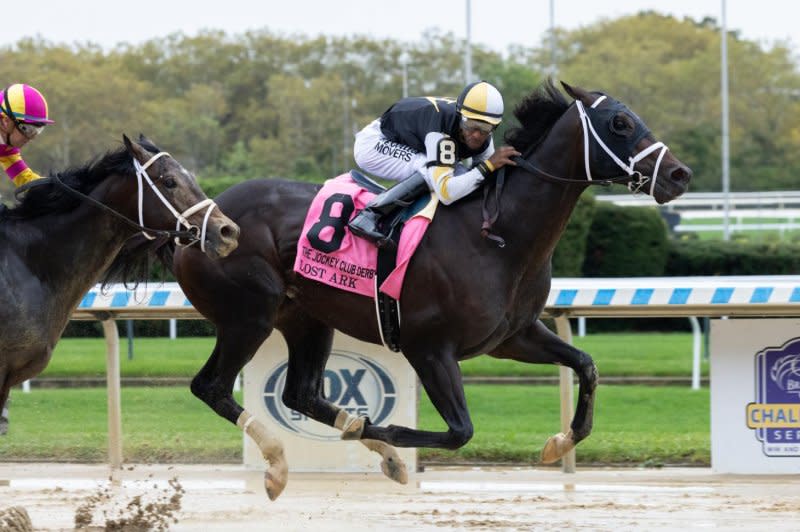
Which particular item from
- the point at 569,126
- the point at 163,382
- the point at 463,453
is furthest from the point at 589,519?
the point at 163,382

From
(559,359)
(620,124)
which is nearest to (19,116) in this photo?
(620,124)

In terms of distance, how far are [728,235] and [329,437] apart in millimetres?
18767

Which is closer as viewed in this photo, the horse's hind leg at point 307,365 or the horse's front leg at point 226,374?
the horse's front leg at point 226,374

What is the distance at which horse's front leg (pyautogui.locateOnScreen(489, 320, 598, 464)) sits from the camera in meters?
6.56

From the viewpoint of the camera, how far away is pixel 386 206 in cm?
625

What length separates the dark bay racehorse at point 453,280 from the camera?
6055 millimetres

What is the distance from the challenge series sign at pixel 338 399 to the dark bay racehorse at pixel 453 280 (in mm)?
1703

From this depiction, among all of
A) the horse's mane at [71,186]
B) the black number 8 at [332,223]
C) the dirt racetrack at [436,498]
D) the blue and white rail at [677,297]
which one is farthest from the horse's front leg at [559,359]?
the horse's mane at [71,186]

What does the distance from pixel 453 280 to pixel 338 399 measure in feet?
8.81

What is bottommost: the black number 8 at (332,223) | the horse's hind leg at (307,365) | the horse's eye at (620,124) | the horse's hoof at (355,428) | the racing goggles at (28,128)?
the horse's hoof at (355,428)

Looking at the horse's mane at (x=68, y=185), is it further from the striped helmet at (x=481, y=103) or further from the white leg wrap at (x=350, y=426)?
the white leg wrap at (x=350, y=426)

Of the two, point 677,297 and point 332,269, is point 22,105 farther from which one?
point 677,297

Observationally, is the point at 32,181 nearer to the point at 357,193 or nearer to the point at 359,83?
the point at 357,193

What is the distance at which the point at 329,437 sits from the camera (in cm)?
853
